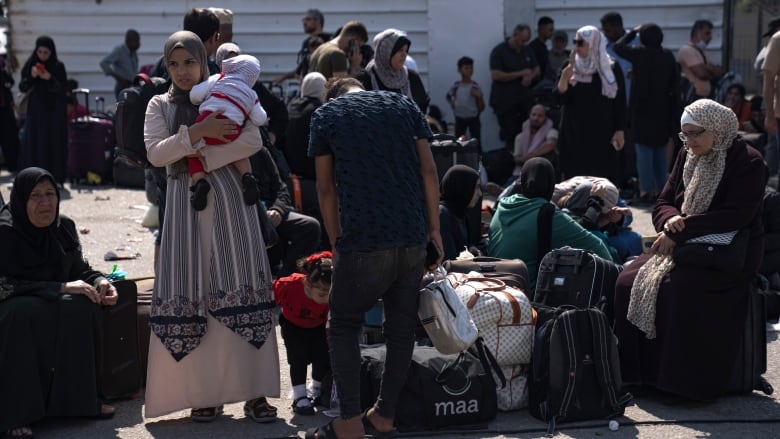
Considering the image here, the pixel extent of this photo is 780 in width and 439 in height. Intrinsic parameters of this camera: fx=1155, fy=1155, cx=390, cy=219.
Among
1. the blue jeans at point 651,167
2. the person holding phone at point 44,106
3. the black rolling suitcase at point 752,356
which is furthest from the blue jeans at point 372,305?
the person holding phone at point 44,106

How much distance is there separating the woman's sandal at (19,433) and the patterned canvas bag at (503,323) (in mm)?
2022

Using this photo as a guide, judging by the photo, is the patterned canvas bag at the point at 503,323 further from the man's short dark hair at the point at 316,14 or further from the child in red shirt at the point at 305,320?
the man's short dark hair at the point at 316,14

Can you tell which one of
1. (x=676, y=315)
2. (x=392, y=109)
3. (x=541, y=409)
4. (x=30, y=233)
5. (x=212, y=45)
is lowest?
(x=541, y=409)

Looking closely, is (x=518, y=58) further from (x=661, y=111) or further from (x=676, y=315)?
(x=676, y=315)

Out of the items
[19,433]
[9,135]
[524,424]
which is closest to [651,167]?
[524,424]

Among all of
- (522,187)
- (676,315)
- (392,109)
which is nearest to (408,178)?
(392,109)

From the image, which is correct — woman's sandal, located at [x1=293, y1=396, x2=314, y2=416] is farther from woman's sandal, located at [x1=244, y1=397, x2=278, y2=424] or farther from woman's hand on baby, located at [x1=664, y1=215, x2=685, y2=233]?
woman's hand on baby, located at [x1=664, y1=215, x2=685, y2=233]

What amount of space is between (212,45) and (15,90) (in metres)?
10.4

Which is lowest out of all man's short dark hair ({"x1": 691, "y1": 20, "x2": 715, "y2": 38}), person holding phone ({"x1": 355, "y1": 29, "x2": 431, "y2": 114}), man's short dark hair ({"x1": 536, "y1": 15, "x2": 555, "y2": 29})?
person holding phone ({"x1": 355, "y1": 29, "x2": 431, "y2": 114})

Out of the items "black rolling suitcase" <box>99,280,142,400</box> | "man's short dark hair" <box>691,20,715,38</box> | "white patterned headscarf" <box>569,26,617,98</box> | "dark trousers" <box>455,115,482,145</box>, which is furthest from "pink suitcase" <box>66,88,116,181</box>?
"black rolling suitcase" <box>99,280,142,400</box>

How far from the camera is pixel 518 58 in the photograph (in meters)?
13.0

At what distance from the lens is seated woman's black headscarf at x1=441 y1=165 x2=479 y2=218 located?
21.2 feet

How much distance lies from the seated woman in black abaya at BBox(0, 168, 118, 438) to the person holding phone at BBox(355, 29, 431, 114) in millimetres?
2899

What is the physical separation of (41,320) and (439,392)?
1.81m
